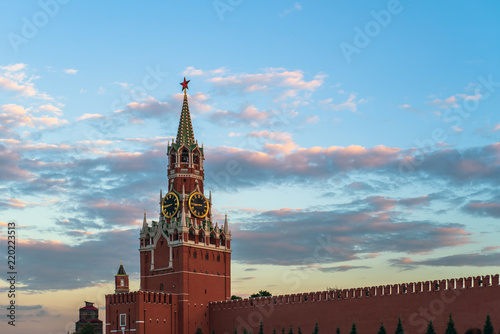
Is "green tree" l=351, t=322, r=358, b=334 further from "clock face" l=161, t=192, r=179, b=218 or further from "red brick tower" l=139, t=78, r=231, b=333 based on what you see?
"clock face" l=161, t=192, r=179, b=218

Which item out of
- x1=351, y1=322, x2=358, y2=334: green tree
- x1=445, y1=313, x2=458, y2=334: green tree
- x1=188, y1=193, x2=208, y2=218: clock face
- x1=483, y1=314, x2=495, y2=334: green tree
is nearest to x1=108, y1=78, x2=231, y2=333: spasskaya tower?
x1=188, y1=193, x2=208, y2=218: clock face

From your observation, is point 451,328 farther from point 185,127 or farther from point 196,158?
point 185,127

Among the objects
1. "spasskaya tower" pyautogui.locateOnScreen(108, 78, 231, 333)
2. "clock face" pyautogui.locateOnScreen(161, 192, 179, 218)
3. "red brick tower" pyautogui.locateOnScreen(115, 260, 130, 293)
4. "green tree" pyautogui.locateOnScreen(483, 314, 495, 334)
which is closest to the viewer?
"green tree" pyautogui.locateOnScreen(483, 314, 495, 334)

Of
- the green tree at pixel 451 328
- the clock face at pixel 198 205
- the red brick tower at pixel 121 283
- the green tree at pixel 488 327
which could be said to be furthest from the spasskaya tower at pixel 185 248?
the green tree at pixel 488 327

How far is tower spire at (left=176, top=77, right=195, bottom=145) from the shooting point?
99.6 metres

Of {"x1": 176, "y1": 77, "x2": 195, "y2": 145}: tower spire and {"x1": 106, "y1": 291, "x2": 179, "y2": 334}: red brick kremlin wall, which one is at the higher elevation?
{"x1": 176, "y1": 77, "x2": 195, "y2": 145}: tower spire

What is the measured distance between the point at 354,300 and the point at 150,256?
106 ft

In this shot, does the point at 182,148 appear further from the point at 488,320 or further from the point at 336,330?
the point at 488,320

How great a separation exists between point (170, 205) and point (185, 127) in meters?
12.4

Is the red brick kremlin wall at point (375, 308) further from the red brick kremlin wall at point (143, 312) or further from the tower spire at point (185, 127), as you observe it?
the tower spire at point (185, 127)

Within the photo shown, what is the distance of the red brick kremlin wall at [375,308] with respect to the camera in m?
64.9

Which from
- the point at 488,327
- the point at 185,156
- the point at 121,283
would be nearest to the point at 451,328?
the point at 488,327

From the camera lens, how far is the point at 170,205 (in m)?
95.8

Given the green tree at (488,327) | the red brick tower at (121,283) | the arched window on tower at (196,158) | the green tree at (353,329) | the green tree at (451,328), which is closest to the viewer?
the green tree at (488,327)
